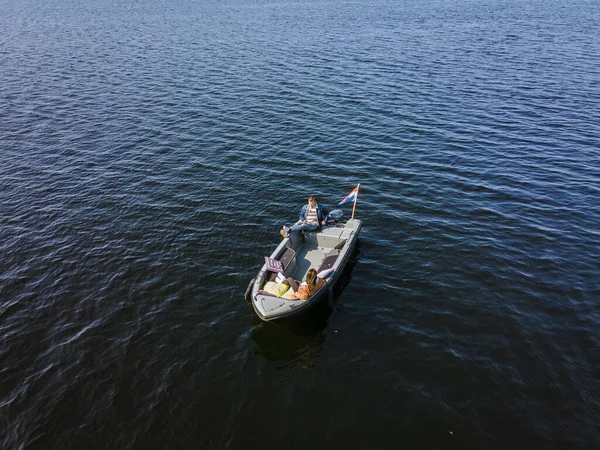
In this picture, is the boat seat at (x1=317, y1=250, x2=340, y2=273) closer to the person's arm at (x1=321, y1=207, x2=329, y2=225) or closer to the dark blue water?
the dark blue water

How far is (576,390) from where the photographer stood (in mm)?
15773

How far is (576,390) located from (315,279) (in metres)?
10.8

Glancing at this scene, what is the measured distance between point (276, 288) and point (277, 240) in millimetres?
5938

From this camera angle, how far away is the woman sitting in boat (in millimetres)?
18703

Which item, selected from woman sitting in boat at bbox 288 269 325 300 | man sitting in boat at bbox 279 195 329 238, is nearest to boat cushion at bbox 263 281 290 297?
woman sitting in boat at bbox 288 269 325 300

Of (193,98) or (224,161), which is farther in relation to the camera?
(193,98)

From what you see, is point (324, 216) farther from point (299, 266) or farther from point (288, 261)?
point (288, 261)

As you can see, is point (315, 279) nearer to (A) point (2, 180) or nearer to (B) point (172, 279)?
(B) point (172, 279)

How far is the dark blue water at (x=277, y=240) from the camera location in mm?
15406

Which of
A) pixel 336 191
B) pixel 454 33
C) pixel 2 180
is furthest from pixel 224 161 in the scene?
pixel 454 33

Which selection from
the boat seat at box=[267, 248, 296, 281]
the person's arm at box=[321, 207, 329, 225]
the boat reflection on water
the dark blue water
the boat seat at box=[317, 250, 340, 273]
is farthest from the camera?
the person's arm at box=[321, 207, 329, 225]

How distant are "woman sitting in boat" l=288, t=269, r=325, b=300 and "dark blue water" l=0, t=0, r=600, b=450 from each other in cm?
148

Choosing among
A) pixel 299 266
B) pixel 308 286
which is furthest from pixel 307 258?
pixel 308 286

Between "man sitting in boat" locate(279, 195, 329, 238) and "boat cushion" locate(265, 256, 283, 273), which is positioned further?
"man sitting in boat" locate(279, 195, 329, 238)
